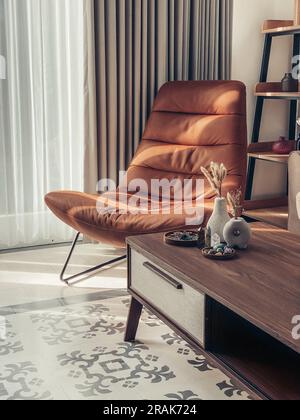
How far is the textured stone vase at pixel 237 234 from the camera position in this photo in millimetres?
1981

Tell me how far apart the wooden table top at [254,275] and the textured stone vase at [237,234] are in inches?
1.6

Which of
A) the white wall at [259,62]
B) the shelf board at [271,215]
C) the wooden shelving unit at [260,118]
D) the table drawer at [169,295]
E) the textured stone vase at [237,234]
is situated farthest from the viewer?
the white wall at [259,62]

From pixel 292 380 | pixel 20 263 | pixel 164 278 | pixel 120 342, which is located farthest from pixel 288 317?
pixel 20 263

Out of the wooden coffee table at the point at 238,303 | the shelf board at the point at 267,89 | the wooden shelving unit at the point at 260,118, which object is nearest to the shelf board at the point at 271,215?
the wooden shelving unit at the point at 260,118

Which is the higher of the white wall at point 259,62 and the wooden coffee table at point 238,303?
the white wall at point 259,62

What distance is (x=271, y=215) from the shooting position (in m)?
3.60

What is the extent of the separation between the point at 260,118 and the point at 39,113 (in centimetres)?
153

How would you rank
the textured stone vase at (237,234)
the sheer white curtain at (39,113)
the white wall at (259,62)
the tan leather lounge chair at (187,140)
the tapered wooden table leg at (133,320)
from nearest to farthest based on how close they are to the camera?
the textured stone vase at (237,234), the tapered wooden table leg at (133,320), the tan leather lounge chair at (187,140), the sheer white curtain at (39,113), the white wall at (259,62)

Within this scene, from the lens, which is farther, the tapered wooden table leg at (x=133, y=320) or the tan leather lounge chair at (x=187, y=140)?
the tan leather lounge chair at (x=187, y=140)

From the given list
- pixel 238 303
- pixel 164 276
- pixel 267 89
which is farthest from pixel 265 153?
pixel 238 303

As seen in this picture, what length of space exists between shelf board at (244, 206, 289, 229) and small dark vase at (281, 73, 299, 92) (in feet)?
2.60

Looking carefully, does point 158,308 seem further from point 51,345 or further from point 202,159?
point 202,159

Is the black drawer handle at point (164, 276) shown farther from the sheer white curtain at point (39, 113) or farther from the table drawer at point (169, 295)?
the sheer white curtain at point (39, 113)

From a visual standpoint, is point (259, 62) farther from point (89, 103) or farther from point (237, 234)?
point (237, 234)
